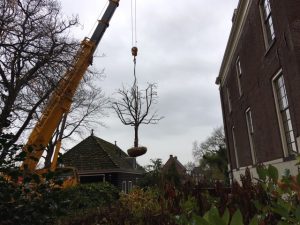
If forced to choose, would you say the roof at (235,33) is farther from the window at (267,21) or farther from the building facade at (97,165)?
the building facade at (97,165)

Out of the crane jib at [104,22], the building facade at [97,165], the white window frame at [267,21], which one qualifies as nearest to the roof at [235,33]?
the white window frame at [267,21]

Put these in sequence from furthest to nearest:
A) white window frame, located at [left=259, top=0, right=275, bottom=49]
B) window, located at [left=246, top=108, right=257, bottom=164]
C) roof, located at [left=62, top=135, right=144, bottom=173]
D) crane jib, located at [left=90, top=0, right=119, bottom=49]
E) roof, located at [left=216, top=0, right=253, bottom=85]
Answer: roof, located at [left=62, top=135, right=144, bottom=173], window, located at [left=246, top=108, right=257, bottom=164], crane jib, located at [left=90, top=0, right=119, bottom=49], roof, located at [left=216, top=0, right=253, bottom=85], white window frame, located at [left=259, top=0, right=275, bottom=49]

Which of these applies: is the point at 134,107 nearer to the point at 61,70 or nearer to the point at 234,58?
the point at 234,58

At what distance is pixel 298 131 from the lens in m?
9.08

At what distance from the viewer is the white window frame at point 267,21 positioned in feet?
37.1

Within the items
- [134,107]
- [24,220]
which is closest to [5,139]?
[24,220]

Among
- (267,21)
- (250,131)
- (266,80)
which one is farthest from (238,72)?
(267,21)

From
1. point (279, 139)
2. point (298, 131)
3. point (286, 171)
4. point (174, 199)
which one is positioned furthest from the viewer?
point (279, 139)

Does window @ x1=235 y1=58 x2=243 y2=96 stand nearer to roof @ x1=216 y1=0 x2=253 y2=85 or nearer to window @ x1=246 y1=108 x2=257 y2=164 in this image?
roof @ x1=216 y1=0 x2=253 y2=85

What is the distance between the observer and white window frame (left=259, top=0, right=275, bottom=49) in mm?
11320

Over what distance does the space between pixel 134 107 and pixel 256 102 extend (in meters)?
8.92

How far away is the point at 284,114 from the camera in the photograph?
1078cm

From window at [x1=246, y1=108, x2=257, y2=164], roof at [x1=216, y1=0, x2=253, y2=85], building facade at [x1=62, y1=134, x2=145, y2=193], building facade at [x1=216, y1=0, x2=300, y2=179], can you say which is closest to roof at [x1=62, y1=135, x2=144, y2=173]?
building facade at [x1=62, y1=134, x2=145, y2=193]

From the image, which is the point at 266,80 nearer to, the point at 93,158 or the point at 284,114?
the point at 284,114
